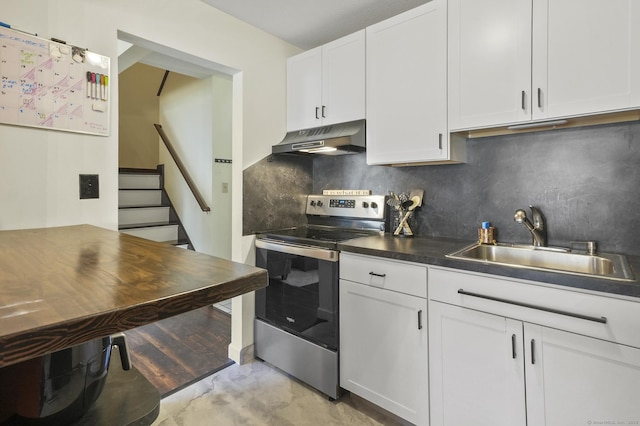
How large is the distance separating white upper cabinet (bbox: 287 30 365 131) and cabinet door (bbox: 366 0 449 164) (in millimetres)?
102

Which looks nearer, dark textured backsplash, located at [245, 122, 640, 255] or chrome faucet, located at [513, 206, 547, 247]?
dark textured backsplash, located at [245, 122, 640, 255]

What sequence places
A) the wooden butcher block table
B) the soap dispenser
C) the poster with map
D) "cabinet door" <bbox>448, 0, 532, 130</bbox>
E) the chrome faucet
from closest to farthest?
the wooden butcher block table < the poster with map < "cabinet door" <bbox>448, 0, 532, 130</bbox> < the chrome faucet < the soap dispenser

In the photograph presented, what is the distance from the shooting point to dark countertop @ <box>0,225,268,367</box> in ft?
1.42

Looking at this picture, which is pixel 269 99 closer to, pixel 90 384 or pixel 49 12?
pixel 49 12

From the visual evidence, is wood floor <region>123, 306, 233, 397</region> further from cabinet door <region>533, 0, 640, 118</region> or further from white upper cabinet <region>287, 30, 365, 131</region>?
cabinet door <region>533, 0, 640, 118</region>

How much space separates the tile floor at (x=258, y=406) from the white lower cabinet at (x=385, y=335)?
0.13 m

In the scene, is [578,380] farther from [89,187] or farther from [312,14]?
[312,14]

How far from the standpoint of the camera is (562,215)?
1704 millimetres

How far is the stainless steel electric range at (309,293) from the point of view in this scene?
196cm

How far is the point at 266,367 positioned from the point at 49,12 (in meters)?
2.34

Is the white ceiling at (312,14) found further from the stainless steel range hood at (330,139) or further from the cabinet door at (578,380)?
the cabinet door at (578,380)

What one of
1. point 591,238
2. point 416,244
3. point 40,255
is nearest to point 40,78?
point 40,255

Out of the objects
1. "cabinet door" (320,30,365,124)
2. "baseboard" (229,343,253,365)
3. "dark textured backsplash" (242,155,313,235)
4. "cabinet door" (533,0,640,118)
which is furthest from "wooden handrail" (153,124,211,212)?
"cabinet door" (533,0,640,118)

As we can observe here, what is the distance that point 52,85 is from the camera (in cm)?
150
